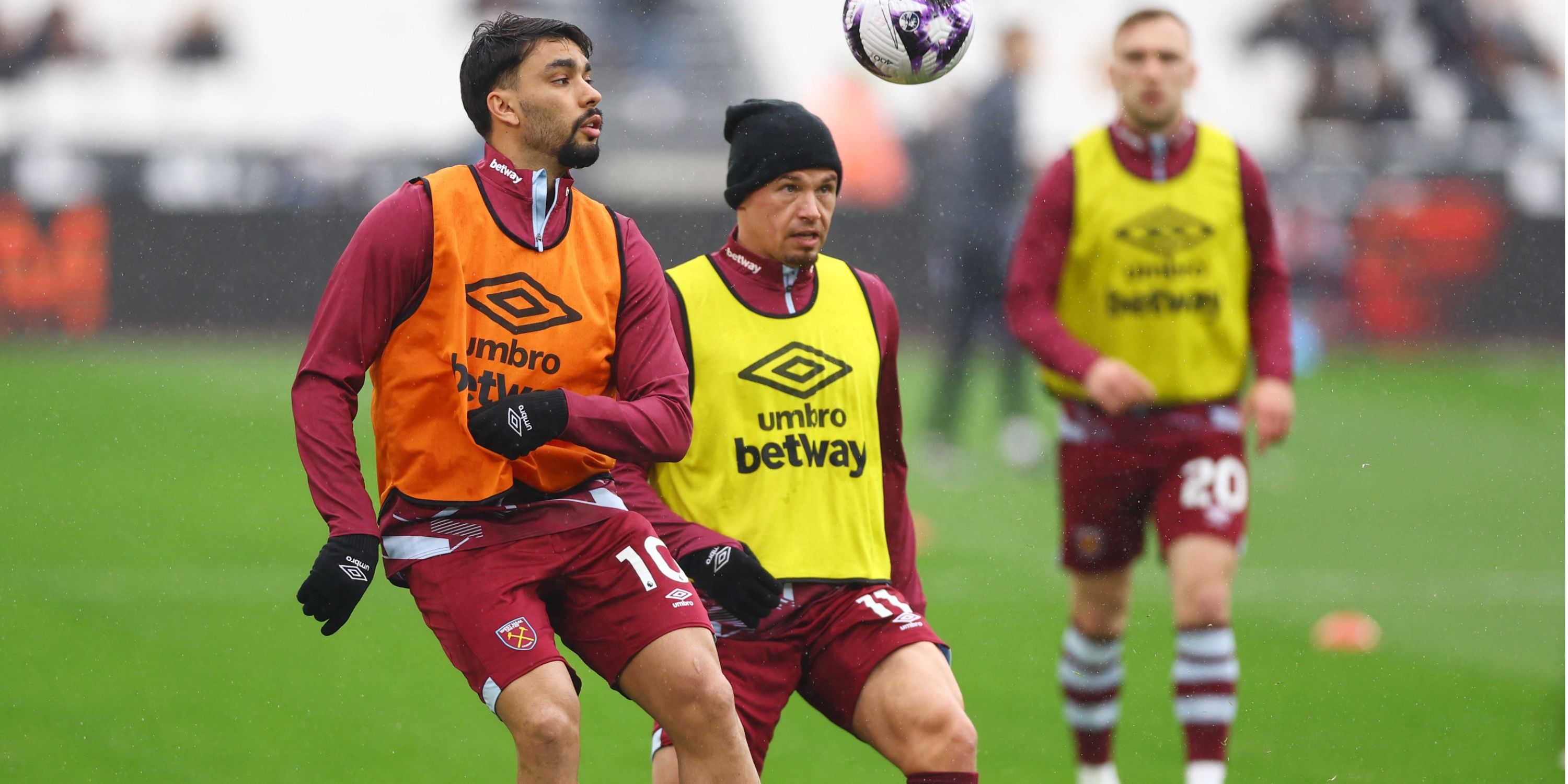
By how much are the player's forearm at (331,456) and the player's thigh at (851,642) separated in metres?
0.98

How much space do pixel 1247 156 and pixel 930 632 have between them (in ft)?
6.26

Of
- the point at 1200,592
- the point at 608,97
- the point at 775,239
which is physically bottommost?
the point at 1200,592

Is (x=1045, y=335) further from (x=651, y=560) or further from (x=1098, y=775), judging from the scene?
(x=651, y=560)

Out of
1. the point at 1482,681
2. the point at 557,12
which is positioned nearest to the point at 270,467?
the point at 1482,681

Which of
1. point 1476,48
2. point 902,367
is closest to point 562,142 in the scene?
point 902,367

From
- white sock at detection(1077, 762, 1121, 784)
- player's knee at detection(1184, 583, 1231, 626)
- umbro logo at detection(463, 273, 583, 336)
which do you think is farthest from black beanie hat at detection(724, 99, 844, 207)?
white sock at detection(1077, 762, 1121, 784)

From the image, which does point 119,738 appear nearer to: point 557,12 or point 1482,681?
point 1482,681

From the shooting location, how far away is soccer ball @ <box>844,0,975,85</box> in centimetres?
422

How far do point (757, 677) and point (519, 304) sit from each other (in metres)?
0.94

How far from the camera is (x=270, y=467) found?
11.0 m

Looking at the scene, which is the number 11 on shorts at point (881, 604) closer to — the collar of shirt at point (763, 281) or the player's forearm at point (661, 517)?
the player's forearm at point (661, 517)

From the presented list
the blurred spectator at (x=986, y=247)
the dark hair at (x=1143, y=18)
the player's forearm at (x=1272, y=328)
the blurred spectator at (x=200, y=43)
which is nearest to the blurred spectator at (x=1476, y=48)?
the blurred spectator at (x=986, y=247)

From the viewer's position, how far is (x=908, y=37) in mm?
4219

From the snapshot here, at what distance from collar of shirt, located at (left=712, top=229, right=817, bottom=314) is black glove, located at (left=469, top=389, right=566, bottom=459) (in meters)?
0.80
